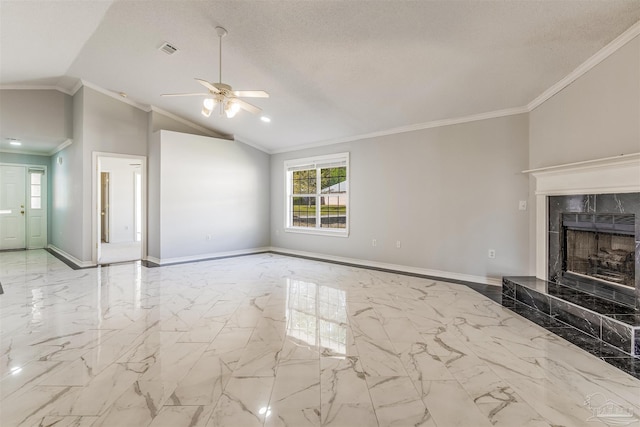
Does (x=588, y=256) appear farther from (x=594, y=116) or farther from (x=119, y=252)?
(x=119, y=252)

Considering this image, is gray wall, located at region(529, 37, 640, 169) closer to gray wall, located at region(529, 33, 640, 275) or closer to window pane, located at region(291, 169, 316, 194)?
gray wall, located at region(529, 33, 640, 275)

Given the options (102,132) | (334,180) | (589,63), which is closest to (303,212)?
(334,180)

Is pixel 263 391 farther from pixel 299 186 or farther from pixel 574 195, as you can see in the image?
pixel 299 186

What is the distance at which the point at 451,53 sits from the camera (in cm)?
308

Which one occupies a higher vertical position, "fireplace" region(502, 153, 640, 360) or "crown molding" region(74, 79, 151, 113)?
"crown molding" region(74, 79, 151, 113)

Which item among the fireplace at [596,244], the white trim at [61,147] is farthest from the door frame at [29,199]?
the fireplace at [596,244]

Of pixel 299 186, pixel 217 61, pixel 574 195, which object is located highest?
pixel 217 61

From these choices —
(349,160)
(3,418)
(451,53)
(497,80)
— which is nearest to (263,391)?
(3,418)

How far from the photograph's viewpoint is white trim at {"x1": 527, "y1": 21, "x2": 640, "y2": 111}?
8.23 feet

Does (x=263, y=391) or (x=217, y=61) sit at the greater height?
(x=217, y=61)

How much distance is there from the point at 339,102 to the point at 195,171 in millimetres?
3367

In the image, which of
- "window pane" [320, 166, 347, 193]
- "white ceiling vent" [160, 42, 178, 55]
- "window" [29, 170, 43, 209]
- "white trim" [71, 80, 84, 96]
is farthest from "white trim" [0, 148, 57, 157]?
"window pane" [320, 166, 347, 193]

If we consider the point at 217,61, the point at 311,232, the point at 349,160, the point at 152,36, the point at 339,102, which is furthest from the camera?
the point at 311,232

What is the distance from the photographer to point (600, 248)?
3.15 m
